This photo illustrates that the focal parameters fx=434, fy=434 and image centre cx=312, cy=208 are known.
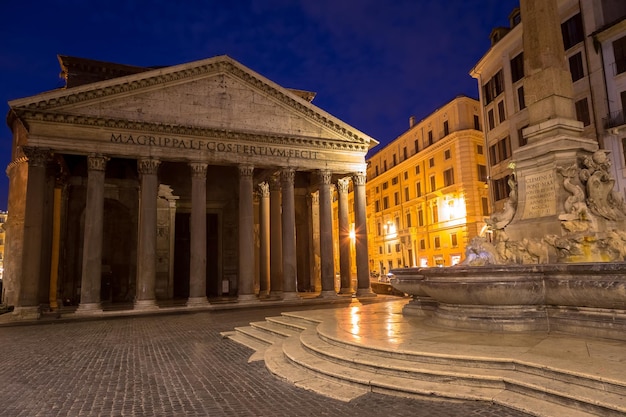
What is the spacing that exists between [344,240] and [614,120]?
13.5 meters

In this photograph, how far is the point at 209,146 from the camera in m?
20.7

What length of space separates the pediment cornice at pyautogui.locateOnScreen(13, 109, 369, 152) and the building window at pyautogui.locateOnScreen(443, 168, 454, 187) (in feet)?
48.4

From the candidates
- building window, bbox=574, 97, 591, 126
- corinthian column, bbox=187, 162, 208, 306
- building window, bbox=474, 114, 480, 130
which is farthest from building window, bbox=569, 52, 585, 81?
corinthian column, bbox=187, 162, 208, 306

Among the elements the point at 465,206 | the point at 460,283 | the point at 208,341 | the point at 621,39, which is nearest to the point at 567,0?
the point at 621,39

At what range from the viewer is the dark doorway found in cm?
2644

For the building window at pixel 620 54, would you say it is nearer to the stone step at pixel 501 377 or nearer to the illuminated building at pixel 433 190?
the illuminated building at pixel 433 190

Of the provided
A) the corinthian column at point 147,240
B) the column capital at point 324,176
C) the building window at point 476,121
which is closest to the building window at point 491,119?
the building window at point 476,121

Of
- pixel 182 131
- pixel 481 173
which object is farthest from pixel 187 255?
pixel 481 173

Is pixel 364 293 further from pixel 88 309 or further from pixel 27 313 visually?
pixel 27 313

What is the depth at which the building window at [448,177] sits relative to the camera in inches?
1415

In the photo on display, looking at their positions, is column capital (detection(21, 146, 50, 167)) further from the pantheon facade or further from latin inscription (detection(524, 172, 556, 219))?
latin inscription (detection(524, 172, 556, 219))

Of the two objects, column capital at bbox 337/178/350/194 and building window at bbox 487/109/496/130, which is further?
building window at bbox 487/109/496/130

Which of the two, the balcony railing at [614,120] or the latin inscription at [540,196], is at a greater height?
the balcony railing at [614,120]

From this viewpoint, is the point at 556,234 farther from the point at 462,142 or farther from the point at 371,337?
the point at 462,142
